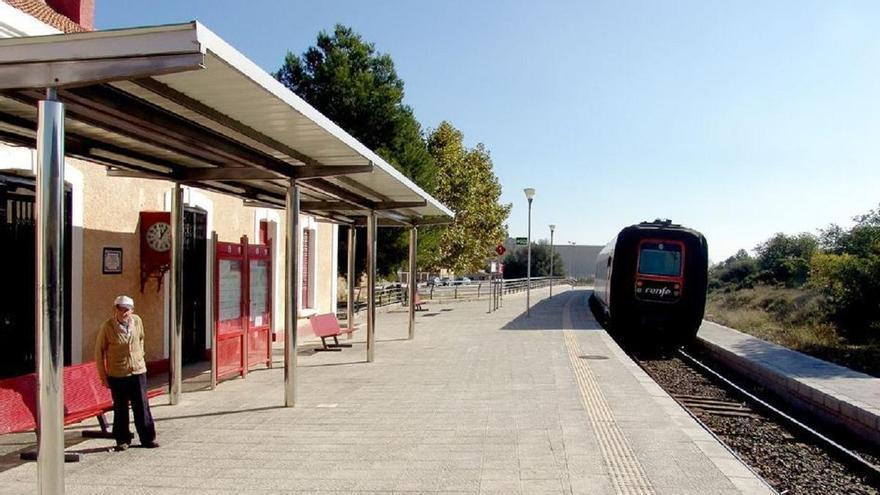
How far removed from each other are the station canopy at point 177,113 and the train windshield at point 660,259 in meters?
9.20

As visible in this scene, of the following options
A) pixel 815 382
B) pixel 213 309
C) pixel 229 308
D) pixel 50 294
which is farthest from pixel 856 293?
pixel 50 294

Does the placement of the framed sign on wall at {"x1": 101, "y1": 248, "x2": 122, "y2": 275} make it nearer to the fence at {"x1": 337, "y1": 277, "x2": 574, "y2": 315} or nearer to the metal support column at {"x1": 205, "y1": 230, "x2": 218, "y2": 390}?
the metal support column at {"x1": 205, "y1": 230, "x2": 218, "y2": 390}

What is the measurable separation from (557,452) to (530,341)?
9986 mm

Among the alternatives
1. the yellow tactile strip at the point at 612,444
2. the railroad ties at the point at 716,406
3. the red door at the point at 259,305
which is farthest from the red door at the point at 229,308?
the railroad ties at the point at 716,406

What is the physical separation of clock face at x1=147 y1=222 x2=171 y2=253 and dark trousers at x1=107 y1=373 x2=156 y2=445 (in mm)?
4344

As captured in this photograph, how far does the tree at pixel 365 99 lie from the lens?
29.4 metres

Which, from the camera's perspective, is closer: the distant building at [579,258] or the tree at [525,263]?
the tree at [525,263]

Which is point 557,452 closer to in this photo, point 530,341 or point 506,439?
point 506,439

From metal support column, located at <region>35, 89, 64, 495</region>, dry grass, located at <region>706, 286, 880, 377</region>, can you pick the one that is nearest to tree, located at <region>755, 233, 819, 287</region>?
dry grass, located at <region>706, 286, 880, 377</region>

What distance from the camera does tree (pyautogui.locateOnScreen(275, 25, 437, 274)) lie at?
29375 mm

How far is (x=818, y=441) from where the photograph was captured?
362 inches

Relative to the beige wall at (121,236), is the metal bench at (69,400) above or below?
below

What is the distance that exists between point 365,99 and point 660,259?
48.8 ft

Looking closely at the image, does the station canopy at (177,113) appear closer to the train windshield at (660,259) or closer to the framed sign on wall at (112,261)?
the framed sign on wall at (112,261)
